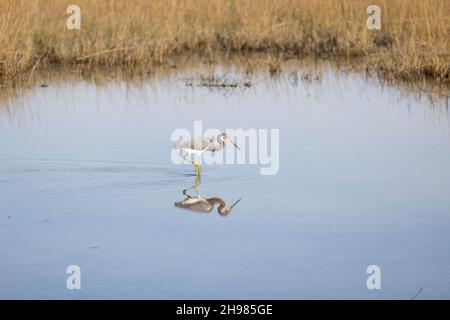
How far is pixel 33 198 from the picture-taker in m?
8.02

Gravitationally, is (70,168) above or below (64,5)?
below

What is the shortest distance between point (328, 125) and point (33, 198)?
3.49 m

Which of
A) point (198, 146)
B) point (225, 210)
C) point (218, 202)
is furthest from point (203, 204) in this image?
point (198, 146)

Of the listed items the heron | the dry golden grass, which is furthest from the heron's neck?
the dry golden grass

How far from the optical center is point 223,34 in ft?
52.1

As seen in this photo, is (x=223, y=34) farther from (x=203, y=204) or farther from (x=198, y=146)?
(x=203, y=204)

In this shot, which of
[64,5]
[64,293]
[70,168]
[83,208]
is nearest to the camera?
[64,293]

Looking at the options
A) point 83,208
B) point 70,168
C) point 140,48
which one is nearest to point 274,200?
point 83,208

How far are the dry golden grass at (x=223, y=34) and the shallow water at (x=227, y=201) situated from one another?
1.20 meters

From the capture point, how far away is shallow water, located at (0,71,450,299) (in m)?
6.28

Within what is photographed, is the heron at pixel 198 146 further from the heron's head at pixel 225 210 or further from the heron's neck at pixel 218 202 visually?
the heron's head at pixel 225 210

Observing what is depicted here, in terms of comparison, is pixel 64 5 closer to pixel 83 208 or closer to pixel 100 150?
pixel 100 150

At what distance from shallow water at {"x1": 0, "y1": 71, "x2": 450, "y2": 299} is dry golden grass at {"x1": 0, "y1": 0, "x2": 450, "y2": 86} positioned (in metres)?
1.20

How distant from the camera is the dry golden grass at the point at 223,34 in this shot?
13258 mm
